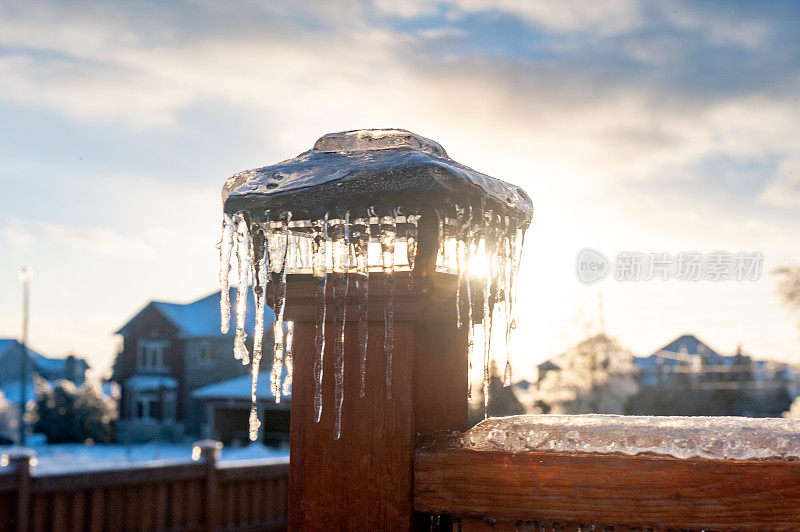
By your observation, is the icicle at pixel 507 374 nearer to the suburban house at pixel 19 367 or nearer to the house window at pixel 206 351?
the house window at pixel 206 351

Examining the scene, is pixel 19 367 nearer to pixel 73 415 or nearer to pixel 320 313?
pixel 73 415

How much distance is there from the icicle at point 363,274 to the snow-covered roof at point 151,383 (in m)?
26.9

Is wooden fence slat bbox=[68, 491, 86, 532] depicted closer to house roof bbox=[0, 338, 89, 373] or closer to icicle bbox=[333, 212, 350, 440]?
icicle bbox=[333, 212, 350, 440]

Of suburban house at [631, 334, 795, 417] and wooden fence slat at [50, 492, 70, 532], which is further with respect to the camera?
suburban house at [631, 334, 795, 417]

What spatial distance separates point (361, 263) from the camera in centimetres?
147

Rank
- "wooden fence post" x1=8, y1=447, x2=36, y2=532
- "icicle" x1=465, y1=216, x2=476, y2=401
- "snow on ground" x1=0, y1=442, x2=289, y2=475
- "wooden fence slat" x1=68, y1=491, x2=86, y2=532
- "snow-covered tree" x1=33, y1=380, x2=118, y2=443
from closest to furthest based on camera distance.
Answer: "icicle" x1=465, y1=216, x2=476, y2=401 → "wooden fence post" x1=8, y1=447, x2=36, y2=532 → "wooden fence slat" x1=68, y1=491, x2=86, y2=532 → "snow on ground" x1=0, y1=442, x2=289, y2=475 → "snow-covered tree" x1=33, y1=380, x2=118, y2=443

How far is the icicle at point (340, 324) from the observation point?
4.74 feet

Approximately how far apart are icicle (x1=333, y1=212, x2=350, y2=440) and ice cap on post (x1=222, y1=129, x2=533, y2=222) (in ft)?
0.24

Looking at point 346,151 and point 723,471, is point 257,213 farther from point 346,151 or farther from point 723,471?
point 723,471

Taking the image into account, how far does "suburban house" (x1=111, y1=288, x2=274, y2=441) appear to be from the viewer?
26141 millimetres

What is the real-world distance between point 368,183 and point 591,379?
18.1 m

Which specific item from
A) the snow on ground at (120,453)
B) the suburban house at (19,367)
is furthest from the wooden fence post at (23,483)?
the suburban house at (19,367)

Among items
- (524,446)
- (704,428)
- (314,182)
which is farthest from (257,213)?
(704,428)

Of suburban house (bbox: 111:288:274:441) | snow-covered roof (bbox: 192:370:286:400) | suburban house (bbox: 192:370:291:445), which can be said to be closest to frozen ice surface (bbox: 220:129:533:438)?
suburban house (bbox: 192:370:291:445)
